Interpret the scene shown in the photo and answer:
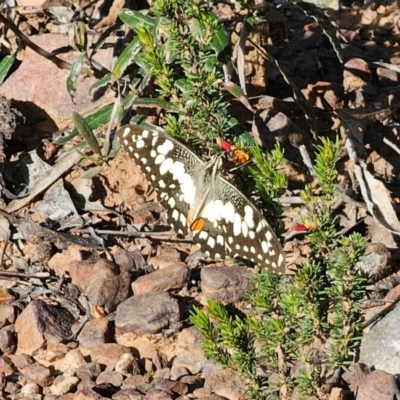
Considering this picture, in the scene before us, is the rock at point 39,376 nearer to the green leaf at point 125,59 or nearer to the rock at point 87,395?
the rock at point 87,395

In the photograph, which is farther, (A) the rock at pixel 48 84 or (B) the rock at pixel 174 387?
(A) the rock at pixel 48 84

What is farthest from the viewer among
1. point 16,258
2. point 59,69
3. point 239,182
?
point 59,69

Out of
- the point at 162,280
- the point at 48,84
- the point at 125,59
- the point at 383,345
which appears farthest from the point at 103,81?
the point at 383,345

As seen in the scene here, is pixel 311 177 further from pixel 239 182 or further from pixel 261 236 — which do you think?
pixel 261 236

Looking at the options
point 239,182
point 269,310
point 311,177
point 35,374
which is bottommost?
point 35,374

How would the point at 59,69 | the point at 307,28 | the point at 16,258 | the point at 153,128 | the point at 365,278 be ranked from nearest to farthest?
the point at 365,278
the point at 153,128
the point at 16,258
the point at 59,69
the point at 307,28

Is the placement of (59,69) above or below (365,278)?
below

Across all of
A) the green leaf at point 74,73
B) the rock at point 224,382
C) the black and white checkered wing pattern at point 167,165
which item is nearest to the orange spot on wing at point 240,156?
the black and white checkered wing pattern at point 167,165

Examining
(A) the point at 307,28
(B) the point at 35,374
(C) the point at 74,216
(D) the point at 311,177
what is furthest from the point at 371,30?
(B) the point at 35,374
